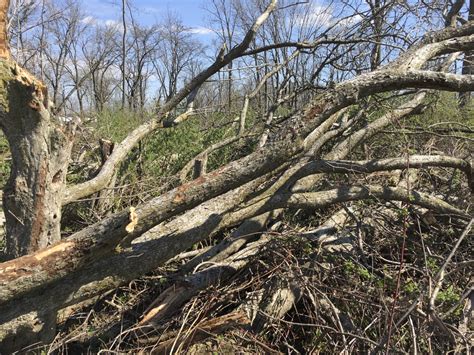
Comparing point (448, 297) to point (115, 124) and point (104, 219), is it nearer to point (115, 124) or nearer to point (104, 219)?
point (104, 219)

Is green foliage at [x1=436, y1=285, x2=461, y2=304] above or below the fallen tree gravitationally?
below

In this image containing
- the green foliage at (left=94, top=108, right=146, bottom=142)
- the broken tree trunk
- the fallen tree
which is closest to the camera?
the fallen tree

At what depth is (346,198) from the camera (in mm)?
3227

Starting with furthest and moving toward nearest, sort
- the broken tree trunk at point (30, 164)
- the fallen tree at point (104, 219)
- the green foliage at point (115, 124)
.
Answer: the green foliage at point (115, 124), the broken tree trunk at point (30, 164), the fallen tree at point (104, 219)

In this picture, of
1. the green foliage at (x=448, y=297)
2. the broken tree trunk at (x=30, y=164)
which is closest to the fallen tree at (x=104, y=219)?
the broken tree trunk at (x=30, y=164)

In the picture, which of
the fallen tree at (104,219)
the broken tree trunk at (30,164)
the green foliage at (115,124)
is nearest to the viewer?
the fallen tree at (104,219)

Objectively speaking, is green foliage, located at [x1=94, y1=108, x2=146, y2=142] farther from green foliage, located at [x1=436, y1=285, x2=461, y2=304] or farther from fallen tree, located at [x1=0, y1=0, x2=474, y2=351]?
green foliage, located at [x1=436, y1=285, x2=461, y2=304]

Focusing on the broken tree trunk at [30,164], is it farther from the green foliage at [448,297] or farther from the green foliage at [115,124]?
the green foliage at [115,124]

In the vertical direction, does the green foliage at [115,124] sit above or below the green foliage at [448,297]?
above

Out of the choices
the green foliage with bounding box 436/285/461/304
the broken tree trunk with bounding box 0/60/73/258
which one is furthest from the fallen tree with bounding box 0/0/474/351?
the green foliage with bounding box 436/285/461/304

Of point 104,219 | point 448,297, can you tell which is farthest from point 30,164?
point 448,297

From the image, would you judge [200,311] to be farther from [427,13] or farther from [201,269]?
[427,13]

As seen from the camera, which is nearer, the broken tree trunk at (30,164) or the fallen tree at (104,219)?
the fallen tree at (104,219)

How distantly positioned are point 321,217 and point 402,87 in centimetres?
149
